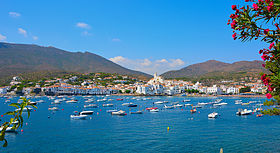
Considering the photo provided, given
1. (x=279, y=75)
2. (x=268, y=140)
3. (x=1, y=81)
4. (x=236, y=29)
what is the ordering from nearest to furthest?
(x=279, y=75) → (x=236, y=29) → (x=268, y=140) → (x=1, y=81)

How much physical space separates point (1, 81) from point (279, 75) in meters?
224

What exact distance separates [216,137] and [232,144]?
3.70 metres

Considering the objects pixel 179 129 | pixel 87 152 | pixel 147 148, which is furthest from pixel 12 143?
pixel 179 129

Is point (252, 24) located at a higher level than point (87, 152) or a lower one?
higher

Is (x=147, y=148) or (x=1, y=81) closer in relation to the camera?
(x=147, y=148)

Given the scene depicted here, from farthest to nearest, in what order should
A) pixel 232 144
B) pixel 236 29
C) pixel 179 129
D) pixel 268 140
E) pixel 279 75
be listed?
pixel 179 129 → pixel 268 140 → pixel 232 144 → pixel 236 29 → pixel 279 75

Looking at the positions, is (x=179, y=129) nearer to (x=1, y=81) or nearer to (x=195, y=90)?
(x=195, y=90)

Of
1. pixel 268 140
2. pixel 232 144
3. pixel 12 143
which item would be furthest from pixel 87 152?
pixel 268 140

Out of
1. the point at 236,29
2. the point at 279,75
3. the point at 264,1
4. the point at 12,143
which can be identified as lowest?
the point at 12,143

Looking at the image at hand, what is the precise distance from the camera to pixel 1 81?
7687 inches

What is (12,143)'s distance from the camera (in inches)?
1118

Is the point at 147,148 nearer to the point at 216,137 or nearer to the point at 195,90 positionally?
the point at 216,137

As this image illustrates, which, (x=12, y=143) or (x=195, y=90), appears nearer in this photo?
(x=12, y=143)

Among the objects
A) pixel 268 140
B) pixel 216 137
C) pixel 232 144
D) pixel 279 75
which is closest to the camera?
pixel 279 75
